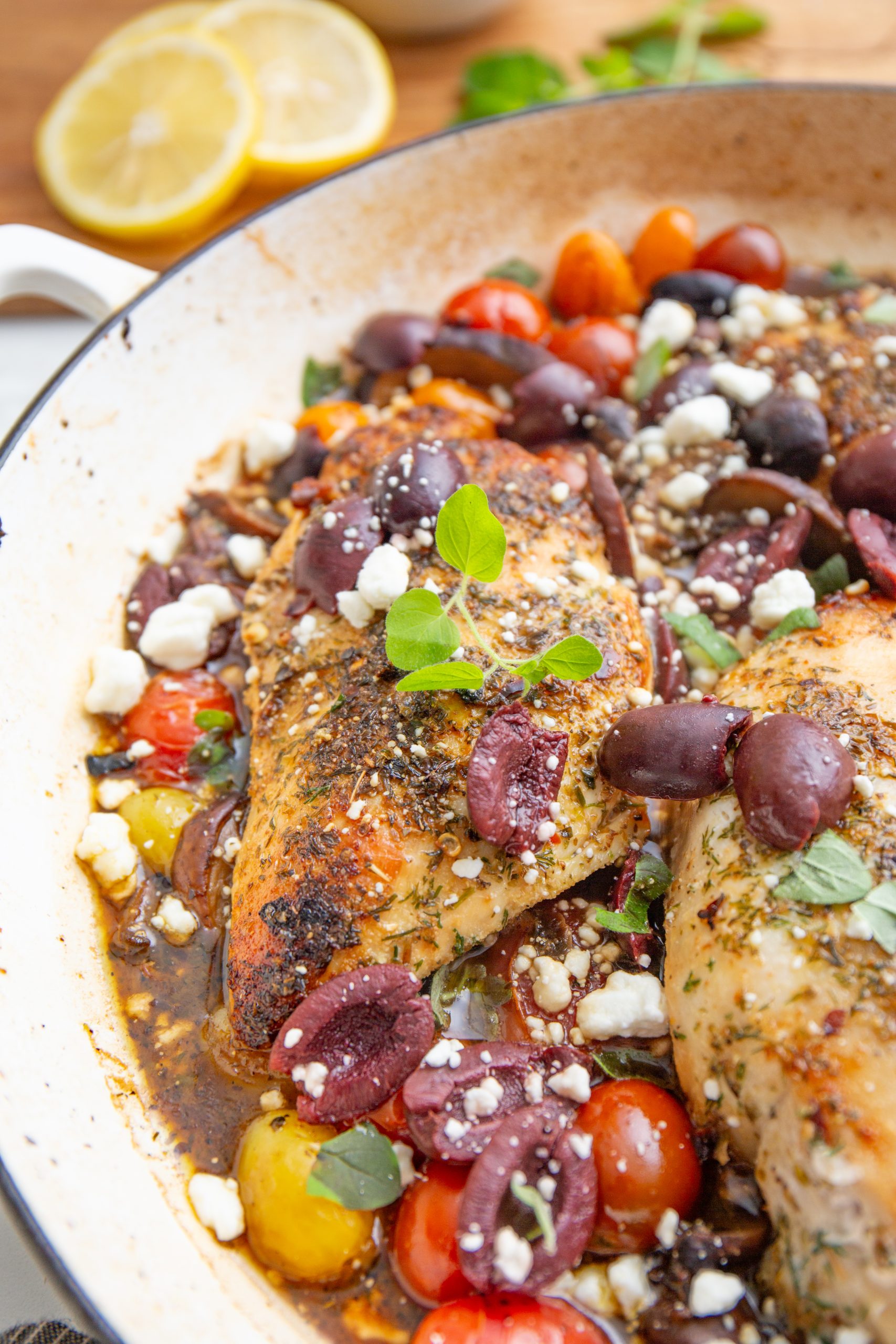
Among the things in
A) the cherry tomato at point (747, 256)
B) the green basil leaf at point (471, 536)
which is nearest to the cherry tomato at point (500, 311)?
the cherry tomato at point (747, 256)

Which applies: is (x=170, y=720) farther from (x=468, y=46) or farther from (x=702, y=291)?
(x=468, y=46)

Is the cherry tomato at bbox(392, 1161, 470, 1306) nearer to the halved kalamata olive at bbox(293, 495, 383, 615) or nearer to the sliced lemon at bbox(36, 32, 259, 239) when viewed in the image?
the halved kalamata olive at bbox(293, 495, 383, 615)

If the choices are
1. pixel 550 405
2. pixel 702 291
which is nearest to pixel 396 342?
pixel 550 405

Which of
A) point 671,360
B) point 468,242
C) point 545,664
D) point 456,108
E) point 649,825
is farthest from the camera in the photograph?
point 456,108

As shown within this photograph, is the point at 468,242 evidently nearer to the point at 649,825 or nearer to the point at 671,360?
the point at 671,360

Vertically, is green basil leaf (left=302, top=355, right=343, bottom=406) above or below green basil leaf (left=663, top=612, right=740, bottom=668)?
above

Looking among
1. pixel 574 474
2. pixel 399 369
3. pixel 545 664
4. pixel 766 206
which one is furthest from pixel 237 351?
pixel 766 206

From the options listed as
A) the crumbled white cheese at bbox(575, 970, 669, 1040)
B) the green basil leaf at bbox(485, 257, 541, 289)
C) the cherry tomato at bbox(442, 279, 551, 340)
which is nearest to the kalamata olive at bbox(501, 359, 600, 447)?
the cherry tomato at bbox(442, 279, 551, 340)
